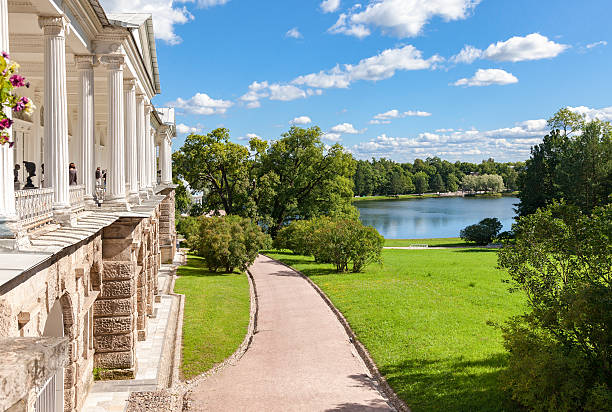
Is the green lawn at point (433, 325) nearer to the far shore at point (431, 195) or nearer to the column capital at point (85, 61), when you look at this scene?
the column capital at point (85, 61)

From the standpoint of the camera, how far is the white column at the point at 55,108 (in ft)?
24.4

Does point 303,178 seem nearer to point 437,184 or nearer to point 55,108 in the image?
point 55,108

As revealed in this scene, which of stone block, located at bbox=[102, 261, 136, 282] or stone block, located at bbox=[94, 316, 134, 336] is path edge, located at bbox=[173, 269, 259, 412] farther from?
stone block, located at bbox=[102, 261, 136, 282]

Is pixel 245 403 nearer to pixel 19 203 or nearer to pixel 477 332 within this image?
pixel 19 203

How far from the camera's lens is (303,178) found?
43.4 meters

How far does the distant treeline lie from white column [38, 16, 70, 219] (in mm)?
113270

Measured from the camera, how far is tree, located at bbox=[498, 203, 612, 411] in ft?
26.1

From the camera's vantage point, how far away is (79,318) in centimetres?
859

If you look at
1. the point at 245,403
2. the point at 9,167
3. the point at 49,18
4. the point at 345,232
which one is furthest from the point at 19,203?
the point at 345,232

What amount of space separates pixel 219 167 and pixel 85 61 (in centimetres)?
3204

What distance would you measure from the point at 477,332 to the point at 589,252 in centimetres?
676

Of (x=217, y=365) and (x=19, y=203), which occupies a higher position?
(x=19, y=203)

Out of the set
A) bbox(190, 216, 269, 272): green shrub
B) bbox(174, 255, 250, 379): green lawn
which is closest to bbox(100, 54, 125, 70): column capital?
bbox(174, 255, 250, 379): green lawn

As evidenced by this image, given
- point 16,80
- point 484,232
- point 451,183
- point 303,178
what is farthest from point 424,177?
point 16,80
